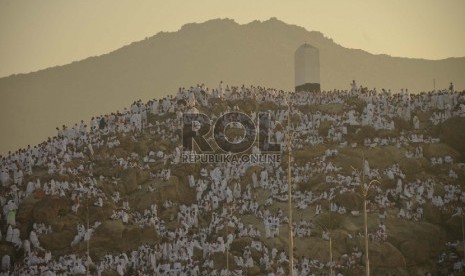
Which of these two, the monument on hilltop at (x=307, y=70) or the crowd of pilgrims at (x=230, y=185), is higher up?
the monument on hilltop at (x=307, y=70)

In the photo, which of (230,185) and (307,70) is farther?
(307,70)

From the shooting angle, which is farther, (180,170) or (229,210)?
(180,170)

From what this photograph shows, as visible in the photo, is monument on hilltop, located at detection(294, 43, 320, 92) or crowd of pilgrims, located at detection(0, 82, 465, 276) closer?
crowd of pilgrims, located at detection(0, 82, 465, 276)

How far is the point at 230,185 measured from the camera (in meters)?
68.6

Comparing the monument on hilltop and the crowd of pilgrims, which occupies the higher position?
the monument on hilltop

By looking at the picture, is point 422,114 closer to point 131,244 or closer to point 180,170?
point 180,170

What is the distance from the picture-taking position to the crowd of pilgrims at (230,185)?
190 ft

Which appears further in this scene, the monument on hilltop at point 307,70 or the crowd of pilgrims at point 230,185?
the monument on hilltop at point 307,70

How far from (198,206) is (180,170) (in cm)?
456

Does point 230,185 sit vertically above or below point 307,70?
below

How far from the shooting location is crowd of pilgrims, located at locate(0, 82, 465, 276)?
5791 cm

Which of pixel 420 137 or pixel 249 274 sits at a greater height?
pixel 420 137

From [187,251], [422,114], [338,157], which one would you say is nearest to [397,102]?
[422,114]

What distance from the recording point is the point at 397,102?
7869 cm
